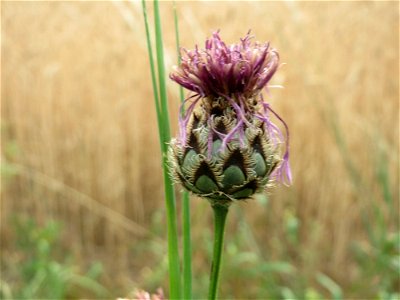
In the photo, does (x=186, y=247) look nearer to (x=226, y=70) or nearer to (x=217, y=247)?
(x=217, y=247)

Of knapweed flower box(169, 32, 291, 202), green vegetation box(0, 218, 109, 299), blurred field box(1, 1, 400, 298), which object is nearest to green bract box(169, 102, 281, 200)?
knapweed flower box(169, 32, 291, 202)

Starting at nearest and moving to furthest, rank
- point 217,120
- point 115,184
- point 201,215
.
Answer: point 217,120 < point 201,215 < point 115,184

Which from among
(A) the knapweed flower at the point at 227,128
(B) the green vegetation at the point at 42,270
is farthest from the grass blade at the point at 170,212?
(B) the green vegetation at the point at 42,270

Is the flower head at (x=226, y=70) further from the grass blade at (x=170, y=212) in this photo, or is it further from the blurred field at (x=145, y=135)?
the blurred field at (x=145, y=135)

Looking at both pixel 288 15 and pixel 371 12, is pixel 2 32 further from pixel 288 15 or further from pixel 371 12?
pixel 371 12

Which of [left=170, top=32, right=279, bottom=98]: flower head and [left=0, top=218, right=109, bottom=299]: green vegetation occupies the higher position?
[left=170, top=32, right=279, bottom=98]: flower head

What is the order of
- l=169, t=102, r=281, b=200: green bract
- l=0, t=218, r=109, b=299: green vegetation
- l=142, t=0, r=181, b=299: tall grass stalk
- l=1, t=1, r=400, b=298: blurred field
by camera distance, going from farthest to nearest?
l=1, t=1, r=400, b=298: blurred field
l=0, t=218, r=109, b=299: green vegetation
l=142, t=0, r=181, b=299: tall grass stalk
l=169, t=102, r=281, b=200: green bract

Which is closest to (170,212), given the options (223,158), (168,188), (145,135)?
(168,188)

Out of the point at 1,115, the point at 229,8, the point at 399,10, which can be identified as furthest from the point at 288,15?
the point at 1,115

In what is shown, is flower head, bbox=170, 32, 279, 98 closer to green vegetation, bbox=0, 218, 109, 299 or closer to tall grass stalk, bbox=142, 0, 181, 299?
tall grass stalk, bbox=142, 0, 181, 299
